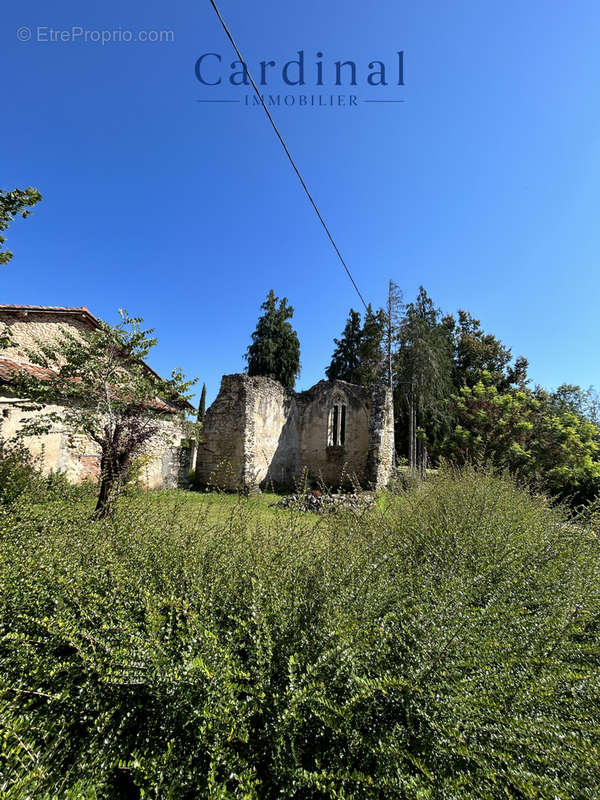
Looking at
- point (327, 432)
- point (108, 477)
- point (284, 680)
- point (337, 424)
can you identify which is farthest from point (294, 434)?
point (284, 680)

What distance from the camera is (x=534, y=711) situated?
1634 millimetres

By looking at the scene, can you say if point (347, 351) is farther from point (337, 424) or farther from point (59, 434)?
point (59, 434)

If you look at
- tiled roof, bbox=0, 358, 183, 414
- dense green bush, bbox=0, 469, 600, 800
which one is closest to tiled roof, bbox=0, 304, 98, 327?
tiled roof, bbox=0, 358, 183, 414

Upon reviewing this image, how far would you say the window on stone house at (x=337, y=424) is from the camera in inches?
581

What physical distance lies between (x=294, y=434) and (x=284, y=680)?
13.6 metres

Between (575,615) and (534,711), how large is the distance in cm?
113

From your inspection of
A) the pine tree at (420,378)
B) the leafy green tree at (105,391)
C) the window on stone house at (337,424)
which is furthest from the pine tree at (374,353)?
the leafy green tree at (105,391)

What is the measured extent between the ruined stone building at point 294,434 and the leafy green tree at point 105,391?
557 centimetres

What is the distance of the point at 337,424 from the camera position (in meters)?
14.9

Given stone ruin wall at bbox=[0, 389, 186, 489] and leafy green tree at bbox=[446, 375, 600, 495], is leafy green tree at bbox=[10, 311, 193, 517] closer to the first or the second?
stone ruin wall at bbox=[0, 389, 186, 489]

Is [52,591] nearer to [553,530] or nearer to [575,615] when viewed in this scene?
[575,615]

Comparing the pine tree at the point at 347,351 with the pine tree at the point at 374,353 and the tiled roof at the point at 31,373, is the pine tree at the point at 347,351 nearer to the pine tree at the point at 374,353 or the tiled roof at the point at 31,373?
the pine tree at the point at 374,353

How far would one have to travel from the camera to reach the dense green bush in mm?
1385

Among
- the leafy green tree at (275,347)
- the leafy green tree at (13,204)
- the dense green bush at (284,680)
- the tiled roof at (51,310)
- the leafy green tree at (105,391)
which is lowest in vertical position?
the dense green bush at (284,680)
